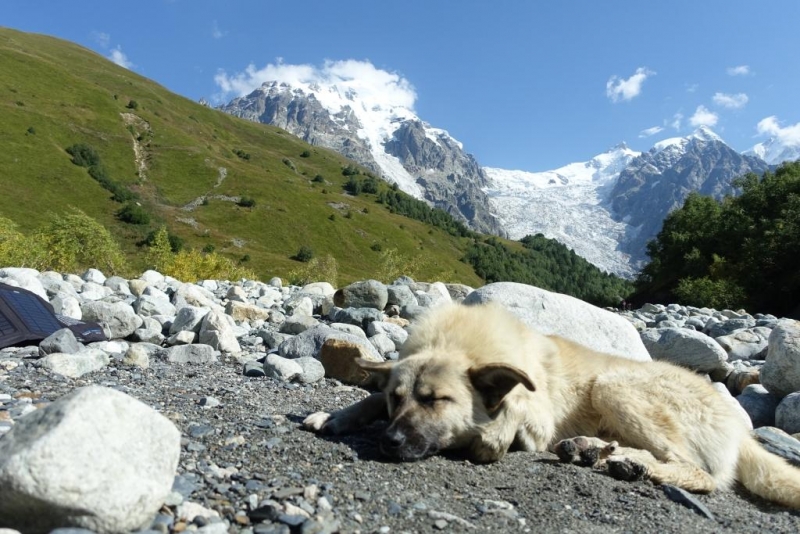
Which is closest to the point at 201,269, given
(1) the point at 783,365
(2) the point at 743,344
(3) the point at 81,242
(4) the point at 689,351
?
(3) the point at 81,242

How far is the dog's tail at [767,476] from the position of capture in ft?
17.5

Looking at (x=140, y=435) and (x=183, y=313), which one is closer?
(x=140, y=435)

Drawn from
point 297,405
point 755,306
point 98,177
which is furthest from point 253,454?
point 98,177

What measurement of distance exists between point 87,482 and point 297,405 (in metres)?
3.96

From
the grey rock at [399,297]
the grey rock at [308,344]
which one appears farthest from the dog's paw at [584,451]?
the grey rock at [399,297]

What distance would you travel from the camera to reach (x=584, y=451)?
5320mm

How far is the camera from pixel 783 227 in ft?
140

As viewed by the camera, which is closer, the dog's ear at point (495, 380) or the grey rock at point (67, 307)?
the dog's ear at point (495, 380)

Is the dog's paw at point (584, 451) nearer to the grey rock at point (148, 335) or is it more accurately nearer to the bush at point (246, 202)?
the grey rock at point (148, 335)

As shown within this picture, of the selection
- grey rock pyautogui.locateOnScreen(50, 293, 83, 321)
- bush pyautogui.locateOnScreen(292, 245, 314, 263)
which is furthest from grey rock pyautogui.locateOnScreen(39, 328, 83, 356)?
bush pyautogui.locateOnScreen(292, 245, 314, 263)

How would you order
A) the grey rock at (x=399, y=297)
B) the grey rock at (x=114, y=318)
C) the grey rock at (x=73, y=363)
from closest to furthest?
the grey rock at (x=73, y=363), the grey rock at (x=114, y=318), the grey rock at (x=399, y=297)

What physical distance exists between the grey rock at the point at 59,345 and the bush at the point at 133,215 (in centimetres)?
9682

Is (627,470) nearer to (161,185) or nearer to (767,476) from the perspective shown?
(767,476)

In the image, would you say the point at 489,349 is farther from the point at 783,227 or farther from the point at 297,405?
the point at 783,227
